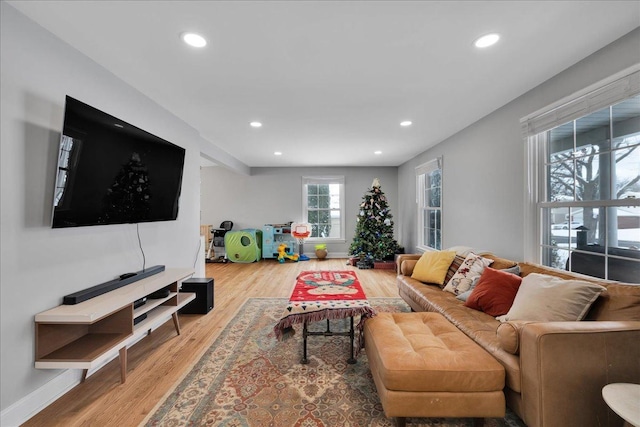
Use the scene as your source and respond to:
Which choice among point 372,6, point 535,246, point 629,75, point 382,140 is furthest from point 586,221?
point 382,140

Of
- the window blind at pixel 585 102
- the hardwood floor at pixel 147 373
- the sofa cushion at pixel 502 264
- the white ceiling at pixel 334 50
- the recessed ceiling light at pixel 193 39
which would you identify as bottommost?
the hardwood floor at pixel 147 373

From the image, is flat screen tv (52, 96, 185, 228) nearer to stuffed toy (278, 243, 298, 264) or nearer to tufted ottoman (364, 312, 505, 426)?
tufted ottoman (364, 312, 505, 426)

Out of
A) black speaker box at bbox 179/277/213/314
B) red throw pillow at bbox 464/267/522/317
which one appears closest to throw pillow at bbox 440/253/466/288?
red throw pillow at bbox 464/267/522/317

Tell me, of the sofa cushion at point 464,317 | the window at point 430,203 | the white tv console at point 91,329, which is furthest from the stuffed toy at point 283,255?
the white tv console at point 91,329

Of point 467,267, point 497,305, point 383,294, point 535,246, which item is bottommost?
point 383,294

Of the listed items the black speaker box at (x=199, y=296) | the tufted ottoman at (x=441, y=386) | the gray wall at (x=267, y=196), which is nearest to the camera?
the tufted ottoman at (x=441, y=386)

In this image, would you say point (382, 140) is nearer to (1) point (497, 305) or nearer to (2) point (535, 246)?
(2) point (535, 246)

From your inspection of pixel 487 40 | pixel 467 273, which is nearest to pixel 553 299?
pixel 467 273

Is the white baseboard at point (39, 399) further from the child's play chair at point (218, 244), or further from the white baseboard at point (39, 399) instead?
the child's play chair at point (218, 244)

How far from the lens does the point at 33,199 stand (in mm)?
1729

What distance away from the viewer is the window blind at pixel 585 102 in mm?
1805

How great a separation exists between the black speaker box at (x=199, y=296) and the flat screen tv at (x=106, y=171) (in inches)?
41.2

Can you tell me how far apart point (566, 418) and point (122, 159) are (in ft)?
10.5

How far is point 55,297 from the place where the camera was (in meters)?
1.87
